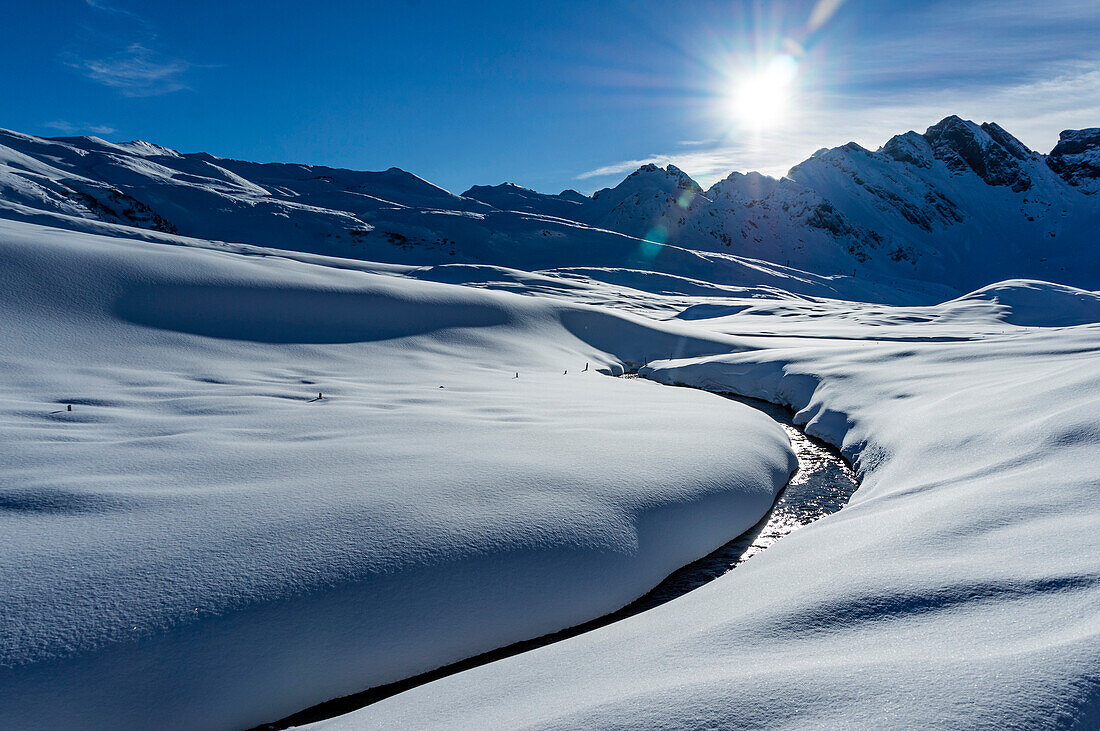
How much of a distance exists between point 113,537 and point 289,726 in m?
2.53

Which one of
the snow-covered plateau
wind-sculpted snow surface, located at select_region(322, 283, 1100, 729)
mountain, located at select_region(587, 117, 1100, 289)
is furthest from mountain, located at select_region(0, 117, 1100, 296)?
wind-sculpted snow surface, located at select_region(322, 283, 1100, 729)

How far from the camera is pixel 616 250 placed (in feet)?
310

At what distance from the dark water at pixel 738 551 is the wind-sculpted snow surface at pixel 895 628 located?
1.99 ft

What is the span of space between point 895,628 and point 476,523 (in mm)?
4121

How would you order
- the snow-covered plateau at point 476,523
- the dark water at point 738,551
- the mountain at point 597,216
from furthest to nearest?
1. the mountain at point 597,216
2. the dark water at point 738,551
3. the snow-covered plateau at point 476,523

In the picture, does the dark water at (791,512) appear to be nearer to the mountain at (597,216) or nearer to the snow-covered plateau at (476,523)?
the snow-covered plateau at (476,523)

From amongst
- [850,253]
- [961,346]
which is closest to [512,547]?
[961,346]

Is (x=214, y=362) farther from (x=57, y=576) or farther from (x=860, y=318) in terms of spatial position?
(x=860, y=318)

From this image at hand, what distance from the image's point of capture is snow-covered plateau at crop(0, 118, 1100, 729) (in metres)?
3.41

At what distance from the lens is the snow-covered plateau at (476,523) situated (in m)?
3.41

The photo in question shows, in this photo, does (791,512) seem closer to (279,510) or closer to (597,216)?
(279,510)

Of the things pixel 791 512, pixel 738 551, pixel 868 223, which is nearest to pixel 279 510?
pixel 738 551

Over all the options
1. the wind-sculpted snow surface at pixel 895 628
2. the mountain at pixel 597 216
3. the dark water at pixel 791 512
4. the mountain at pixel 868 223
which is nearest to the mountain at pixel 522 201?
the mountain at pixel 597 216

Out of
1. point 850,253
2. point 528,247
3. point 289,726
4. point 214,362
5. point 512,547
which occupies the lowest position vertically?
point 289,726
